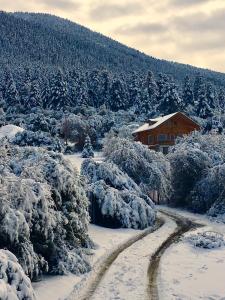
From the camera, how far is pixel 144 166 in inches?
1844

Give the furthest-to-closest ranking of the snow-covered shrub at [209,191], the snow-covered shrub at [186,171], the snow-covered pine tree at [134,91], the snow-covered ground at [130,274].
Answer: the snow-covered pine tree at [134,91] < the snow-covered shrub at [186,171] < the snow-covered shrub at [209,191] < the snow-covered ground at [130,274]

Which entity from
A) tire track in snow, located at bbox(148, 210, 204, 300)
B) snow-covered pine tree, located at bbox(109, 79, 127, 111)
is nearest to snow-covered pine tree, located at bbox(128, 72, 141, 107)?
snow-covered pine tree, located at bbox(109, 79, 127, 111)

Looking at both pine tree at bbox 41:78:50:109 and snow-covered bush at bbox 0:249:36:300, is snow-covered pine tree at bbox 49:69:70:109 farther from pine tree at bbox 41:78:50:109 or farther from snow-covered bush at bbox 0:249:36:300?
snow-covered bush at bbox 0:249:36:300

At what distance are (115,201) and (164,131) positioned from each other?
48607 mm

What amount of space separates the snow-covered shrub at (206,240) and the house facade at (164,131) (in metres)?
50.7

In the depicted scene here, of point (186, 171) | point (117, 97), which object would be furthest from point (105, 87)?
point (186, 171)

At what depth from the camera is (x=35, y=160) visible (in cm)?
2594

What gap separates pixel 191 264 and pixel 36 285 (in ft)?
28.0

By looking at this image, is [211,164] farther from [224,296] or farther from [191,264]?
[224,296]

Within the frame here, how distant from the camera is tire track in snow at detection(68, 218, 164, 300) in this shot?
1920cm

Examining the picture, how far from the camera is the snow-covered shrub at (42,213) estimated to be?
758 inches

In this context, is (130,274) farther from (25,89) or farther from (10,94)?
(25,89)

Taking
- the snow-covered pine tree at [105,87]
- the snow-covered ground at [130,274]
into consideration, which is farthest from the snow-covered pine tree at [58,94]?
the snow-covered ground at [130,274]

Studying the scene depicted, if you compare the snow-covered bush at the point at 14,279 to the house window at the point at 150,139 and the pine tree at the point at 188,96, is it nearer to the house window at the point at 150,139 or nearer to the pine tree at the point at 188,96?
the house window at the point at 150,139
